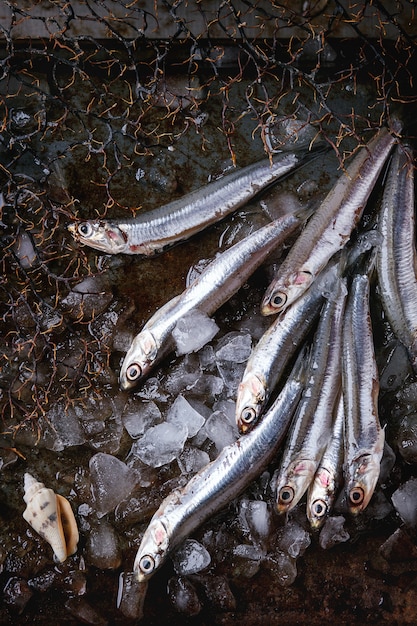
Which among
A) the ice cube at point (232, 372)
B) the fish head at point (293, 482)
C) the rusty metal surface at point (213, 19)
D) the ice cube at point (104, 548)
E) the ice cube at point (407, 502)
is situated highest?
the rusty metal surface at point (213, 19)

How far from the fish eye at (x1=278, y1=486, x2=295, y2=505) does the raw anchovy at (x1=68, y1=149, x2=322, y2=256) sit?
6.53ft

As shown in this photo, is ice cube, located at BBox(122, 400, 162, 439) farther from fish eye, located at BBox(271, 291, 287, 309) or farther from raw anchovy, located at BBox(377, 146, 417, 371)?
raw anchovy, located at BBox(377, 146, 417, 371)

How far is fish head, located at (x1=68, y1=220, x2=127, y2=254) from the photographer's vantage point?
4250mm

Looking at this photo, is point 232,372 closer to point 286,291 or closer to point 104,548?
point 286,291

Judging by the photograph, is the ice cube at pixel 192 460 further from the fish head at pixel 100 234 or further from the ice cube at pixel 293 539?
the fish head at pixel 100 234

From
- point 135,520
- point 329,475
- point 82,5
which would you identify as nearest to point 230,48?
point 82,5

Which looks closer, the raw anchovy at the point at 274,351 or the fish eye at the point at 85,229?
the raw anchovy at the point at 274,351

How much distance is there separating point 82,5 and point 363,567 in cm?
477

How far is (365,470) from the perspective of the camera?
3980 millimetres

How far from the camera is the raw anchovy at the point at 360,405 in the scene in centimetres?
400

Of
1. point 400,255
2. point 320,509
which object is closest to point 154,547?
point 320,509

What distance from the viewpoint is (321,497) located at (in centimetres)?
403

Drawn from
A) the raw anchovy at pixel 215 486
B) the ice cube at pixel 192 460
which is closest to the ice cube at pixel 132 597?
the raw anchovy at pixel 215 486

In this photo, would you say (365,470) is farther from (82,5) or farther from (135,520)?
(82,5)
